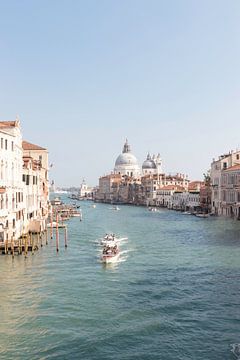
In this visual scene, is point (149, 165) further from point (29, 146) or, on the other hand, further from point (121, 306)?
point (121, 306)

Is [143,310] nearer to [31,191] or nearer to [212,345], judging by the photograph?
[212,345]

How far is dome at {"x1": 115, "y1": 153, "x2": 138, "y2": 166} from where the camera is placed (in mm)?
175325

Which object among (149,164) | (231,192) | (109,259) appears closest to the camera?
(109,259)

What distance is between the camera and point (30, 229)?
38844mm

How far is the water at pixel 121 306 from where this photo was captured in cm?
1292

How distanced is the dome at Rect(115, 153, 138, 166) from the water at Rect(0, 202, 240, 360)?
14634 centimetres

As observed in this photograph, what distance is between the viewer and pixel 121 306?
16.7m

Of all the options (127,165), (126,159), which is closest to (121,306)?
(127,165)

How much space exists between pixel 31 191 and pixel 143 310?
25983 millimetres

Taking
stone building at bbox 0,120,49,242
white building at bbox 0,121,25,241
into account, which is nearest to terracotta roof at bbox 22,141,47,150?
stone building at bbox 0,120,49,242

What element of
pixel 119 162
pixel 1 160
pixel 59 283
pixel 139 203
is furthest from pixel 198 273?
pixel 119 162

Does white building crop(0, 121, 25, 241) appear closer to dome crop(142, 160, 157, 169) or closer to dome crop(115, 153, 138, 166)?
dome crop(142, 160, 157, 169)

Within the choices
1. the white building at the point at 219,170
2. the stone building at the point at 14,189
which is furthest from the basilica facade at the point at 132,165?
the stone building at the point at 14,189

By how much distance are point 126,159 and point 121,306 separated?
522ft
